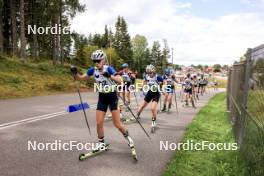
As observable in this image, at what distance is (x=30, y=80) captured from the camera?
83.5 feet

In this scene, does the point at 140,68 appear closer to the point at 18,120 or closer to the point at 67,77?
the point at 67,77

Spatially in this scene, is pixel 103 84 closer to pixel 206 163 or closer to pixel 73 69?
pixel 73 69

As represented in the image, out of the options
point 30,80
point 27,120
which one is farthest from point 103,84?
point 30,80

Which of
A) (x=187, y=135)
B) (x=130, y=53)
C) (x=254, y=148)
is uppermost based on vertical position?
(x=130, y=53)

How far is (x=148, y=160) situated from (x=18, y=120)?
6.03m

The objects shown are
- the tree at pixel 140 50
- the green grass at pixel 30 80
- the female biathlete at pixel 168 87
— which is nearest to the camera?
the female biathlete at pixel 168 87

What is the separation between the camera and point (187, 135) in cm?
912

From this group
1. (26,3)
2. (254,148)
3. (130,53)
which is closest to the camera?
(254,148)

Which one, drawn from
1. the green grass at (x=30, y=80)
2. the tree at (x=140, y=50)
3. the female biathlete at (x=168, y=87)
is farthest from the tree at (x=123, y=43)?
the female biathlete at (x=168, y=87)

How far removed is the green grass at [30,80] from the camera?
21703mm

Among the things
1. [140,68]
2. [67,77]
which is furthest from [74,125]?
[140,68]

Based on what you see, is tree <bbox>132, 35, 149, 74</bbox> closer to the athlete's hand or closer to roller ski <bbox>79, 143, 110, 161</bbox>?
roller ski <bbox>79, 143, 110, 161</bbox>

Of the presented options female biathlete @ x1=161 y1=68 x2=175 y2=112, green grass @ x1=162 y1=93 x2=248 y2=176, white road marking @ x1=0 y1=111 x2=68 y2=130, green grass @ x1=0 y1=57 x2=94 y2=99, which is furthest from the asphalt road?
green grass @ x1=0 y1=57 x2=94 y2=99

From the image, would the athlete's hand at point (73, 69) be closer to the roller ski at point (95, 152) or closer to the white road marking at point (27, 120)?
the roller ski at point (95, 152)
